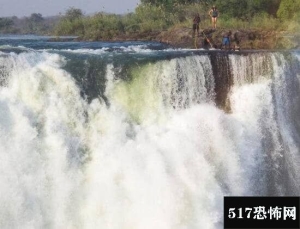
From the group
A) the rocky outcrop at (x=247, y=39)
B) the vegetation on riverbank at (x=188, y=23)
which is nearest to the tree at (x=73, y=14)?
the vegetation on riverbank at (x=188, y=23)

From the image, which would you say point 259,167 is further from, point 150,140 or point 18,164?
point 18,164

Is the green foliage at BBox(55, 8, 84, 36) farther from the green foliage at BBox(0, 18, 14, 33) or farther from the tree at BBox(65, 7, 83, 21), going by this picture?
the green foliage at BBox(0, 18, 14, 33)

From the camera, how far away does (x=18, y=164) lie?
9578mm

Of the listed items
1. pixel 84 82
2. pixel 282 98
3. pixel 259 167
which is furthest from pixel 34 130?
pixel 282 98

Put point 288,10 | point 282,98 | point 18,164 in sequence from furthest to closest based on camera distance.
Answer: point 288,10 → point 282,98 → point 18,164

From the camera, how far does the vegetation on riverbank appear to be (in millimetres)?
21375

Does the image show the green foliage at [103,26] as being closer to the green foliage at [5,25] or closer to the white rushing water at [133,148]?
the white rushing water at [133,148]

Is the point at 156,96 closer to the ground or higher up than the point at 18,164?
higher up

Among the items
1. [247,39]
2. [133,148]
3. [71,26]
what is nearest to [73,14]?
[71,26]

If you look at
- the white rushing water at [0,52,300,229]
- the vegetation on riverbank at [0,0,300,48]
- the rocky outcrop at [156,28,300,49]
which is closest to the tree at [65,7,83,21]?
the vegetation on riverbank at [0,0,300,48]

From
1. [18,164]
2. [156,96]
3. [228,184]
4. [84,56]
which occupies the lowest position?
[228,184]

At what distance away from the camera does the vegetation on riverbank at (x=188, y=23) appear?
2138cm

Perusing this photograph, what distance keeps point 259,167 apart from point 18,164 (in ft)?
16.0

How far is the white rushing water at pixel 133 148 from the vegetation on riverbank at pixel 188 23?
9149mm
